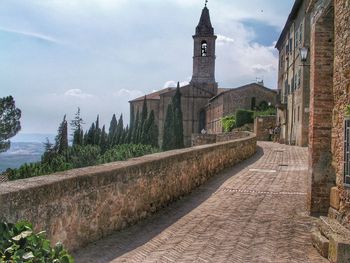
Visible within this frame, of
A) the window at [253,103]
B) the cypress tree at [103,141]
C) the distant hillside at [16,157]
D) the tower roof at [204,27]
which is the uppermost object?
the tower roof at [204,27]

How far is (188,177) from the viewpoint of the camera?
11195 millimetres

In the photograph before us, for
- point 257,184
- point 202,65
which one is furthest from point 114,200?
point 202,65

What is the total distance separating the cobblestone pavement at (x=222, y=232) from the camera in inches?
238

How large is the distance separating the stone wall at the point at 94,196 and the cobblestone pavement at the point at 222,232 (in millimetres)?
245

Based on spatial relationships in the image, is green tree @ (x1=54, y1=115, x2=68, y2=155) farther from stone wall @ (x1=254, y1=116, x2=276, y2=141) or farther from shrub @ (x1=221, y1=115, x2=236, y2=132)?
shrub @ (x1=221, y1=115, x2=236, y2=132)

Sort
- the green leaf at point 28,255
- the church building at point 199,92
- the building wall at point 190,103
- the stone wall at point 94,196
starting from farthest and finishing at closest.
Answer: the building wall at point 190,103, the church building at point 199,92, the stone wall at point 94,196, the green leaf at point 28,255

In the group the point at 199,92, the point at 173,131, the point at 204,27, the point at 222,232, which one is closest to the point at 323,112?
the point at 222,232

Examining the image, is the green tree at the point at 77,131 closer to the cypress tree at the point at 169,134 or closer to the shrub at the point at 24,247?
the cypress tree at the point at 169,134

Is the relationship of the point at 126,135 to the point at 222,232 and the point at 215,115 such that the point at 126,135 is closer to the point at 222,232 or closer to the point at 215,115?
the point at 215,115

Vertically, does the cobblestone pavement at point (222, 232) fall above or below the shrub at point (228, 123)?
below

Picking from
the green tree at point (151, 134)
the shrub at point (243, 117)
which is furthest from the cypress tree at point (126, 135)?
the shrub at point (243, 117)

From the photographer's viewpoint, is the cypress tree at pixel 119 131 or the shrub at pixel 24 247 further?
the cypress tree at pixel 119 131

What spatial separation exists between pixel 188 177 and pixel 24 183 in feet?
21.2

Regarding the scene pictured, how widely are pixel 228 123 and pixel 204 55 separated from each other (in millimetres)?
26242
